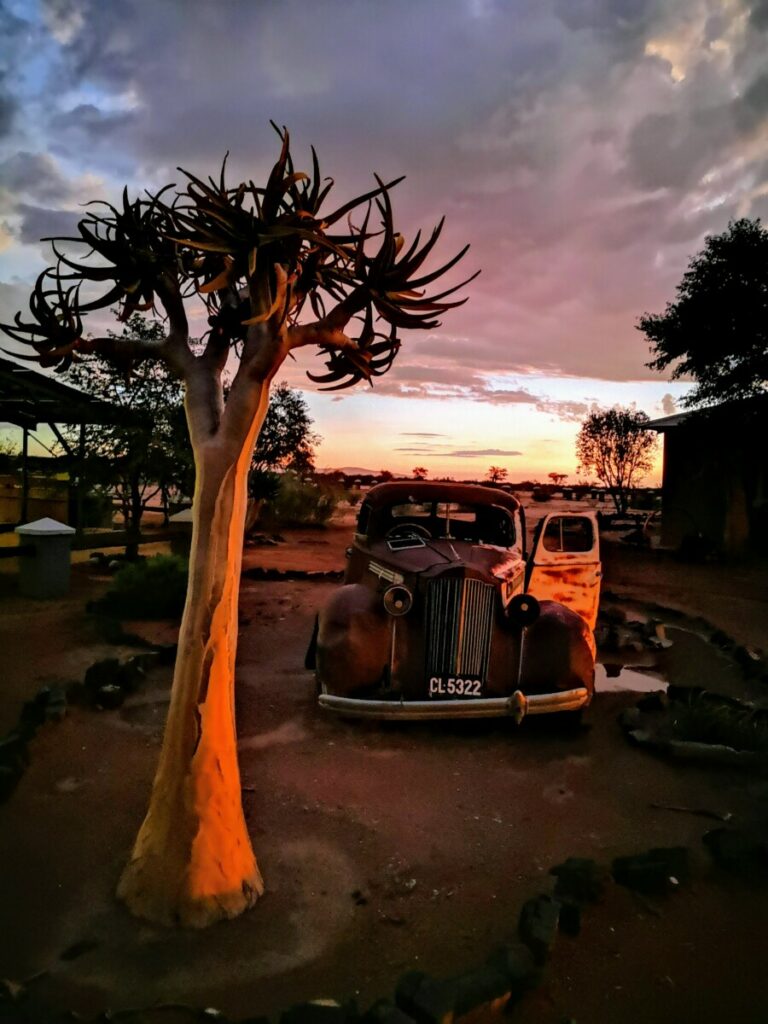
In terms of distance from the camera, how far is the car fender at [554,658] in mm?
6109

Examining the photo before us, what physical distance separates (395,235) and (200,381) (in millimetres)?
1278

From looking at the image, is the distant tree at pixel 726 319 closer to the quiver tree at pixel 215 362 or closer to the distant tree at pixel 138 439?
the distant tree at pixel 138 439

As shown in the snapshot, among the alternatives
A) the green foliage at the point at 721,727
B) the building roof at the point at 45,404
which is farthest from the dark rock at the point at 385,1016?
the building roof at the point at 45,404

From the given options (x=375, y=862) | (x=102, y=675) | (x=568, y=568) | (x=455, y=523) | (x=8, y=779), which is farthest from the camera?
(x=455, y=523)

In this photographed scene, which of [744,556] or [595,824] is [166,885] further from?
[744,556]

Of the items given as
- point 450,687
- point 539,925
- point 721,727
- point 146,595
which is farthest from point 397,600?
point 146,595

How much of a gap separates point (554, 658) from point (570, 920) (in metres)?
2.81

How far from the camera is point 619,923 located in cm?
356

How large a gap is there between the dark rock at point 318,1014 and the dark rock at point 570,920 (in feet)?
4.00

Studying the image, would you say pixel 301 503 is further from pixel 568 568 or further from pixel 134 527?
pixel 568 568

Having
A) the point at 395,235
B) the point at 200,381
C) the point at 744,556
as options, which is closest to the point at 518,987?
the point at 200,381

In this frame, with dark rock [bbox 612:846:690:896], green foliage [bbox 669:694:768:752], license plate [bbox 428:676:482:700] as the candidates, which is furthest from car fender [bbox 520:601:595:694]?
dark rock [bbox 612:846:690:896]

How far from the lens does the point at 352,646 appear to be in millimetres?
5965

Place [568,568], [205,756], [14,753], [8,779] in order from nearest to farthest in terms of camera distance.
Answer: [205,756], [8,779], [14,753], [568,568]
